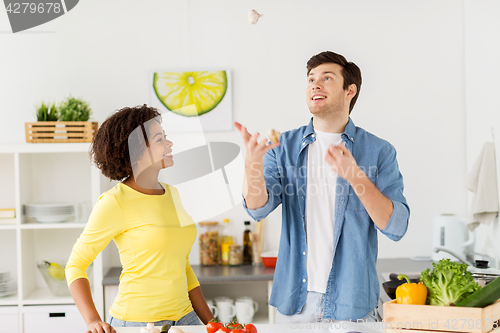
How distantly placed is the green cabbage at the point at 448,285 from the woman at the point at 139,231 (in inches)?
29.5

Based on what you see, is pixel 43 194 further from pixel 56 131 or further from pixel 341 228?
pixel 341 228

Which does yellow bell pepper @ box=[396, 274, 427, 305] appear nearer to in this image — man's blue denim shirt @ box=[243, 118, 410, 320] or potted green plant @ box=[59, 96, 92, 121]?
man's blue denim shirt @ box=[243, 118, 410, 320]

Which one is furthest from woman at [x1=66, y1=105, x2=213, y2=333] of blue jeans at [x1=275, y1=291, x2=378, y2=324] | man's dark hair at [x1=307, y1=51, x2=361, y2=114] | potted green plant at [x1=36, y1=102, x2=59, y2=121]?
potted green plant at [x1=36, y1=102, x2=59, y2=121]

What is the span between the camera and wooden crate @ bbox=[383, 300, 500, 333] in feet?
3.24

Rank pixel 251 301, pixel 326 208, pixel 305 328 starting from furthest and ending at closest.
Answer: pixel 251 301, pixel 326 208, pixel 305 328

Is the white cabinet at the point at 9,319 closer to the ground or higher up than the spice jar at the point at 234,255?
closer to the ground

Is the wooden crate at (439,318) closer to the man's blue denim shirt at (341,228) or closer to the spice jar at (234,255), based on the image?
the man's blue denim shirt at (341,228)

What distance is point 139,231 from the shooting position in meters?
1.38

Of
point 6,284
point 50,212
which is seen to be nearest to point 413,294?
point 50,212

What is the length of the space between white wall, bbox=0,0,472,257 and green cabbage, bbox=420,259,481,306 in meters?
1.65

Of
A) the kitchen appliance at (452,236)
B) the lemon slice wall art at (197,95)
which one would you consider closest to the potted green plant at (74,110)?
the lemon slice wall art at (197,95)

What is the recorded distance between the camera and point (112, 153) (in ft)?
4.66

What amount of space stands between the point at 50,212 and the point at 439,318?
80.9 inches

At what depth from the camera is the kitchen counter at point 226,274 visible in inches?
90.0
